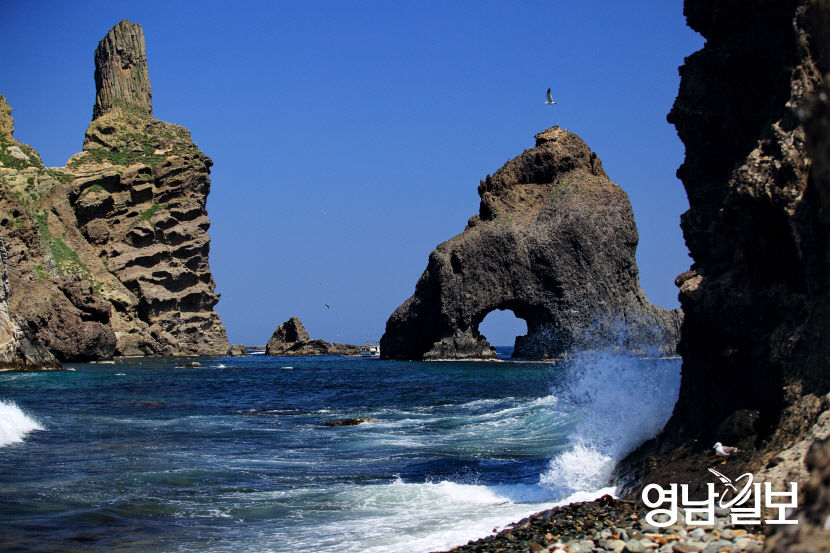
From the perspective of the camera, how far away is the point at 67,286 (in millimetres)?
59438

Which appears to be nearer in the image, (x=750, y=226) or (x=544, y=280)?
(x=750, y=226)

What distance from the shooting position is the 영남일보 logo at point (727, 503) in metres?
6.00

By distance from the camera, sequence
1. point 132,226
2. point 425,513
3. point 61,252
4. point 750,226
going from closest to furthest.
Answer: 1. point 750,226
2. point 425,513
3. point 61,252
4. point 132,226

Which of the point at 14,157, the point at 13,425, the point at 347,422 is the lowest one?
the point at 347,422

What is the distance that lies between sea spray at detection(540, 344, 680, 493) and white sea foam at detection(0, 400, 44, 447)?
11490mm

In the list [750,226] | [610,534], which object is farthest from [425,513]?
[750,226]

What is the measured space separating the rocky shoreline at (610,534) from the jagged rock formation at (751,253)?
62 cm

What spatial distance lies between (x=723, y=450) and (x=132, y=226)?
273 feet

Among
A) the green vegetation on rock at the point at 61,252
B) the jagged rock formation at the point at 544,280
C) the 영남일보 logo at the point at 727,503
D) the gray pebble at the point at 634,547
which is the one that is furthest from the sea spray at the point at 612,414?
the green vegetation on rock at the point at 61,252

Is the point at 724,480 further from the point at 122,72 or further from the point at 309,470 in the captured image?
the point at 122,72

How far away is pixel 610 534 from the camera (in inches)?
267

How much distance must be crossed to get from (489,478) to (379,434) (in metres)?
6.84

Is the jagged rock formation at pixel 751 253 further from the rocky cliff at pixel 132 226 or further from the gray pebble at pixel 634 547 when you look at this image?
the rocky cliff at pixel 132 226

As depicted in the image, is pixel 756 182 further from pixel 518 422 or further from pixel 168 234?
pixel 168 234
